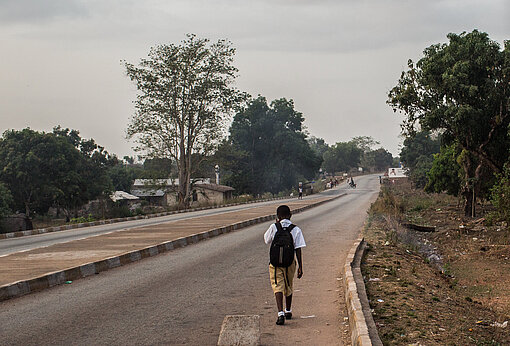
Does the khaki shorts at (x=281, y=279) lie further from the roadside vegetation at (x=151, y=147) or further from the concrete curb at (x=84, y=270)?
the roadside vegetation at (x=151, y=147)

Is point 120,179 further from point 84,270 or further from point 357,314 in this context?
point 357,314

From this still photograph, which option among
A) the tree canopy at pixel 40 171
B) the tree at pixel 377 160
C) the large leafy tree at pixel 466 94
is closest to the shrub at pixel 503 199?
the large leafy tree at pixel 466 94

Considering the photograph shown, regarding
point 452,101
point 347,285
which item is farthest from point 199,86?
point 347,285

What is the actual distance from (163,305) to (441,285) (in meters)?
6.23

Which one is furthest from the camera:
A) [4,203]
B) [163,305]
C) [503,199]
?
[4,203]

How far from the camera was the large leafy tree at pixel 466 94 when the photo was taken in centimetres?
2150

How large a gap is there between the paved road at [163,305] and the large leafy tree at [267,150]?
2883 inches

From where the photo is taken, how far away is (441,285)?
11531 mm

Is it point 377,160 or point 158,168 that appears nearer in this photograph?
point 158,168

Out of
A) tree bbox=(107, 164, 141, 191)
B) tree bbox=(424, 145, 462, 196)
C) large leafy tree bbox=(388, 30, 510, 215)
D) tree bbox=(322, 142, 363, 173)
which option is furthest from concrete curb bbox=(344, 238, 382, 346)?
tree bbox=(322, 142, 363, 173)

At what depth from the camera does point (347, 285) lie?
341 inches

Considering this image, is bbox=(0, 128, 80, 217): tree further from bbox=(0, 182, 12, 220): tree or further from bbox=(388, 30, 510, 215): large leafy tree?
bbox=(388, 30, 510, 215): large leafy tree

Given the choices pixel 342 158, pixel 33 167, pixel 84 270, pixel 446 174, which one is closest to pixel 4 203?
pixel 33 167

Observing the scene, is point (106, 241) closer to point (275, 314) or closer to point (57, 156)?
point (275, 314)
